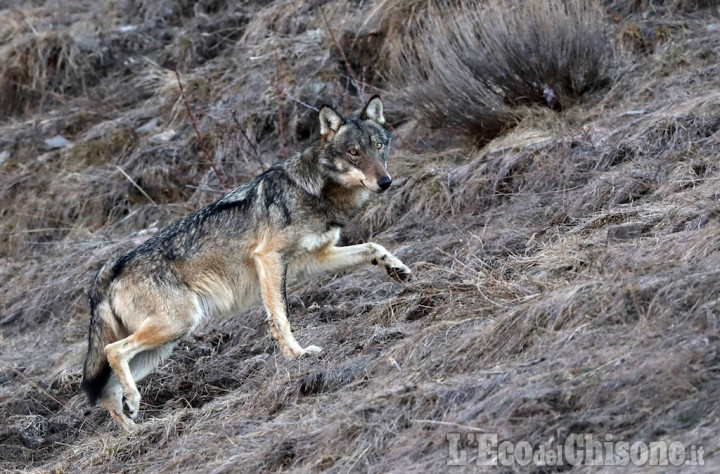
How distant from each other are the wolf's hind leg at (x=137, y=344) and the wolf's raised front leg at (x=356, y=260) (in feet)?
3.50

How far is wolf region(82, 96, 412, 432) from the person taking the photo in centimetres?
673

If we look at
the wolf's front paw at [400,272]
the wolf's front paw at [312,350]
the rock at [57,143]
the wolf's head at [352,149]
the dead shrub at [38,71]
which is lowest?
the wolf's front paw at [312,350]

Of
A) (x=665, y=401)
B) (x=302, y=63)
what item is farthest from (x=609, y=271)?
(x=302, y=63)

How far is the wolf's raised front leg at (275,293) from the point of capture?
6.77m

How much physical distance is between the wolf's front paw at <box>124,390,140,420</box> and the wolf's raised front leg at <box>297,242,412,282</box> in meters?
1.59

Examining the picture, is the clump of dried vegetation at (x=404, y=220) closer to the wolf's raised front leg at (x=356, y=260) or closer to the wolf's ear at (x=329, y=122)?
the wolf's raised front leg at (x=356, y=260)

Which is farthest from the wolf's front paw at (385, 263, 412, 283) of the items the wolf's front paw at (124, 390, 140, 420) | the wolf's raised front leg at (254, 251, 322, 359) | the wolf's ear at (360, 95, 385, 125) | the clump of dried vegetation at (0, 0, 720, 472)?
the wolf's front paw at (124, 390, 140, 420)

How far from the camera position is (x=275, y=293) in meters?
6.84

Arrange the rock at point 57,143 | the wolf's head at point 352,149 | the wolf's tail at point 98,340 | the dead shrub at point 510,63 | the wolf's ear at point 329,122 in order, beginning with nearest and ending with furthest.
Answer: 1. the wolf's tail at point 98,340
2. the wolf's head at point 352,149
3. the wolf's ear at point 329,122
4. the dead shrub at point 510,63
5. the rock at point 57,143

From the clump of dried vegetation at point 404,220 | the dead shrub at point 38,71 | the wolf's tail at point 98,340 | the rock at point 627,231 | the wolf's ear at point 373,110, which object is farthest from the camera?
the dead shrub at point 38,71

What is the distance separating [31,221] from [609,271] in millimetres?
9224

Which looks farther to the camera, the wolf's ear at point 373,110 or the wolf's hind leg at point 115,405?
the wolf's ear at point 373,110

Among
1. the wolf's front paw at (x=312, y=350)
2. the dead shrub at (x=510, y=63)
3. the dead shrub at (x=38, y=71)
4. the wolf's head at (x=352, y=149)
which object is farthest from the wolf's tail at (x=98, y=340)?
the dead shrub at (x=38, y=71)

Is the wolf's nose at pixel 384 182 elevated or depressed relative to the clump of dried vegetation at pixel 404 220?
elevated
